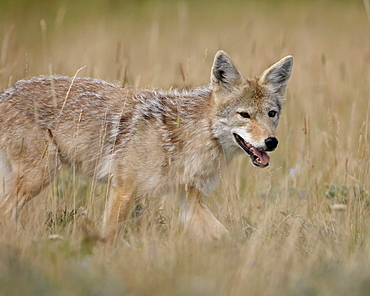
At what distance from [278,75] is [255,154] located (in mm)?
1063

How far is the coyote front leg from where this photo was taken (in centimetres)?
557

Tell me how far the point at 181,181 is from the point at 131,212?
57cm

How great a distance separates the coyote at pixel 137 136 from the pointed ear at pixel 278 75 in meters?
0.01

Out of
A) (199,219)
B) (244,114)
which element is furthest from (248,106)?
(199,219)

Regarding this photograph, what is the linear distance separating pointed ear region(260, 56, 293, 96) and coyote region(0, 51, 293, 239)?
0.01 metres

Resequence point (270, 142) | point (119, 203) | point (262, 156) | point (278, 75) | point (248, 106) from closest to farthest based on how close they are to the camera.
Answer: point (270, 142), point (262, 156), point (119, 203), point (248, 106), point (278, 75)

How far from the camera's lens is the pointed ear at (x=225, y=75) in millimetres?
6148

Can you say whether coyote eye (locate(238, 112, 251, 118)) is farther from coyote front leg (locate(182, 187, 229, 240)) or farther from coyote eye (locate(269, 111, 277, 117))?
coyote front leg (locate(182, 187, 229, 240))

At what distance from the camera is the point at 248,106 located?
19.7 feet

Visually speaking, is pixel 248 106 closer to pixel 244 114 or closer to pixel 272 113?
pixel 244 114

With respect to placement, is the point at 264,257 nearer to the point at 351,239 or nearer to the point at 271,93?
the point at 351,239

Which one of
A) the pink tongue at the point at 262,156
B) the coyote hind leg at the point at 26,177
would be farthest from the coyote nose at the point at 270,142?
the coyote hind leg at the point at 26,177

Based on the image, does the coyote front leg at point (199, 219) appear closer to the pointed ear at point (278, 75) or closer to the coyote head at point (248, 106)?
the coyote head at point (248, 106)

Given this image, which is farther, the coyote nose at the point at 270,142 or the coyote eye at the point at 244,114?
the coyote eye at the point at 244,114
